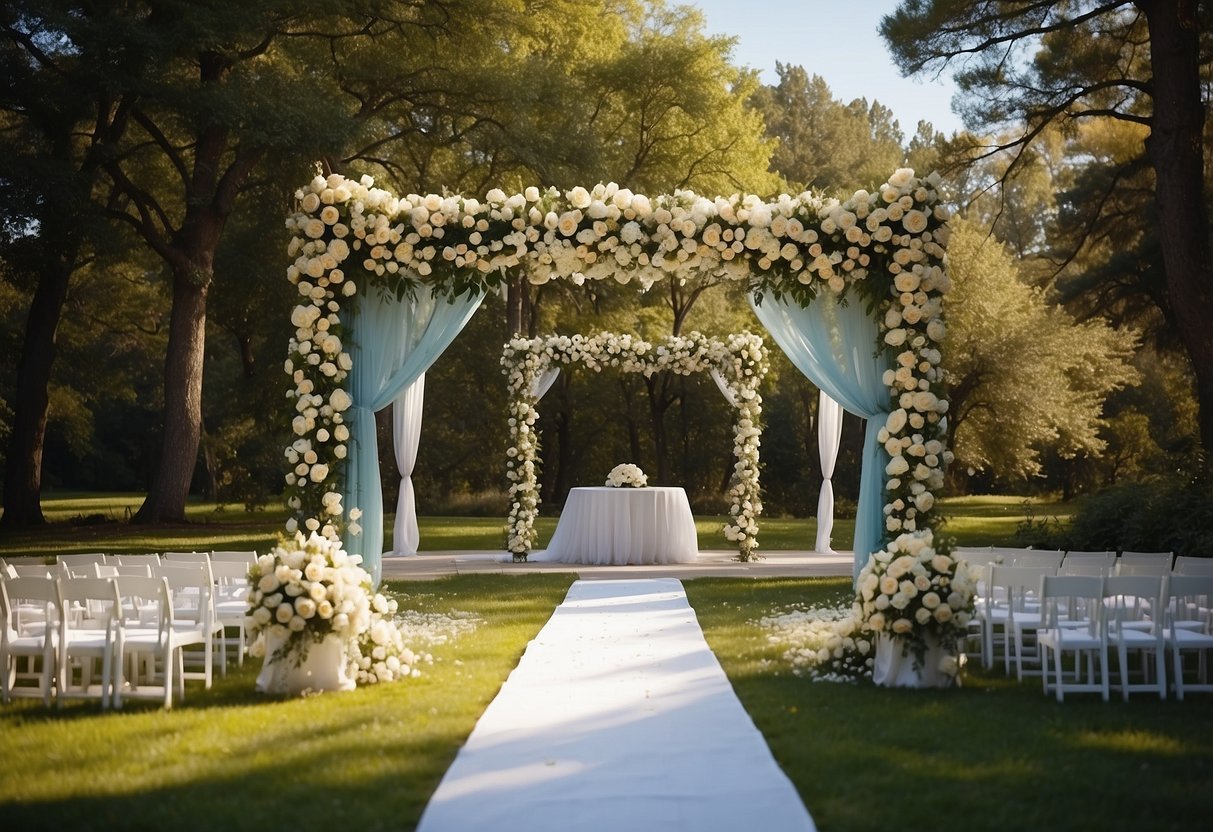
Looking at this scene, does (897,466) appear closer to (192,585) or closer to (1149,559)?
(1149,559)

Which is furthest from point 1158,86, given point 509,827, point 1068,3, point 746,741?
point 509,827

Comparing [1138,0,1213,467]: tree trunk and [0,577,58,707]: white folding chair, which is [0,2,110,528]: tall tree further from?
[1138,0,1213,467]: tree trunk

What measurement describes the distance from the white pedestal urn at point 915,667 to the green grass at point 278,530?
11.1m

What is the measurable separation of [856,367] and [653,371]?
845 centimetres

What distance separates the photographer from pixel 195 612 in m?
8.53

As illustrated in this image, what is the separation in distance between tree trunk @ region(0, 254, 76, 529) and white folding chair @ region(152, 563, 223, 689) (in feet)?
52.5

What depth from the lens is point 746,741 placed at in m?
5.80

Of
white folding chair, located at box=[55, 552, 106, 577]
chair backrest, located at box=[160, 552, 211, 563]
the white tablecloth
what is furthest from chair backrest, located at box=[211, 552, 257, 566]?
the white tablecloth

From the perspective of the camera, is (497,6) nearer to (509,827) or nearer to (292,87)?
(292,87)

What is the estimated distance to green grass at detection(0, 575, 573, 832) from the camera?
4.69 metres

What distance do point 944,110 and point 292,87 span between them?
10.9 m

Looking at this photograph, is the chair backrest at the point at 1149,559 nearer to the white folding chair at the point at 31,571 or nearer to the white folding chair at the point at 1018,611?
the white folding chair at the point at 1018,611

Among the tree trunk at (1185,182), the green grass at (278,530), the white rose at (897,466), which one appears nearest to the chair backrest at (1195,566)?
the white rose at (897,466)

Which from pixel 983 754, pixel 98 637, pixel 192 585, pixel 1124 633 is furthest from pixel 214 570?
pixel 1124 633
